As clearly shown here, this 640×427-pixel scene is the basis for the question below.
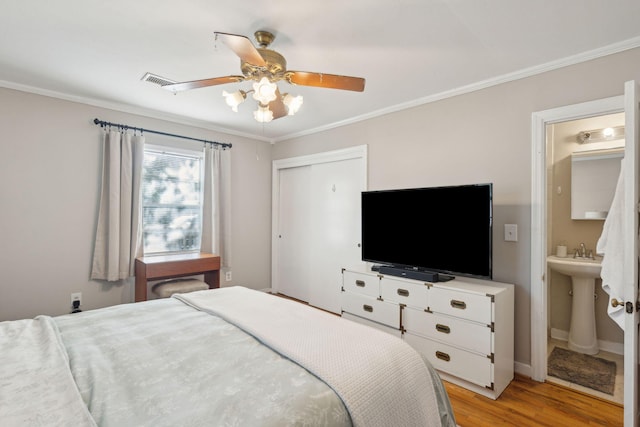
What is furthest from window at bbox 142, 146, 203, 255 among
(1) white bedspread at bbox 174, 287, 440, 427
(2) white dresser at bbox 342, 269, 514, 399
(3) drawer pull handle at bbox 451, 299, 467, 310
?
(3) drawer pull handle at bbox 451, 299, 467, 310

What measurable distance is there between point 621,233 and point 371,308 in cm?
185

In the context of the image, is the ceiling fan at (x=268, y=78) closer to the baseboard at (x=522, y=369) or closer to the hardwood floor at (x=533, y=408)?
the hardwood floor at (x=533, y=408)

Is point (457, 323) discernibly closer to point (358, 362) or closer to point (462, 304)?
point (462, 304)

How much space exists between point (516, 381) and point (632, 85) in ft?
7.02

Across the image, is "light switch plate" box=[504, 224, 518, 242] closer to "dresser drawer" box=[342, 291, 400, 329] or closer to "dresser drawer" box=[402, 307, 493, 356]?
"dresser drawer" box=[402, 307, 493, 356]

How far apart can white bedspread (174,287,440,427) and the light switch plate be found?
1.58 metres

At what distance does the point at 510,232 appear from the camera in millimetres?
2561

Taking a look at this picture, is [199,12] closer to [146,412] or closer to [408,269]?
[146,412]

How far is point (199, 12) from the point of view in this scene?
69.9 inches

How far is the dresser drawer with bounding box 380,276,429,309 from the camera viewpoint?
2.57 m

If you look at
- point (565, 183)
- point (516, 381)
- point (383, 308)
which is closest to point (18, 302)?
point (383, 308)

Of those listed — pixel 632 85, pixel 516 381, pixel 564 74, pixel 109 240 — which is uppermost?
pixel 564 74

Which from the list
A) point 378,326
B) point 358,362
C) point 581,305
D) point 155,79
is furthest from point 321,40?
point 581,305

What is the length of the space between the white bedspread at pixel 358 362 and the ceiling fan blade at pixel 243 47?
141 centimetres
